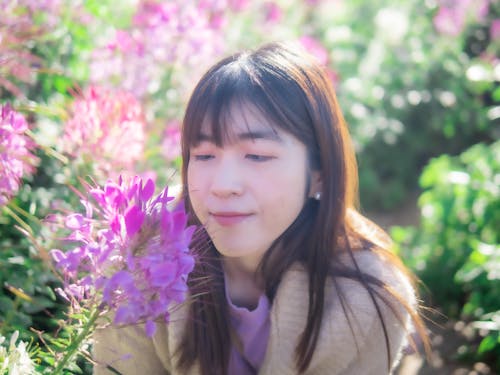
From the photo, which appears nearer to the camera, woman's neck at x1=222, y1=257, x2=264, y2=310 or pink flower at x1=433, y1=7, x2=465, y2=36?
woman's neck at x1=222, y1=257, x2=264, y2=310

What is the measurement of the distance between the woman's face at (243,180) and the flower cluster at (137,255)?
43 cm

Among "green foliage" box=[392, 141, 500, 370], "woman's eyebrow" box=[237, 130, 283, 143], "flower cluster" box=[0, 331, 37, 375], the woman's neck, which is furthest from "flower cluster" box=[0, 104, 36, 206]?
"green foliage" box=[392, 141, 500, 370]

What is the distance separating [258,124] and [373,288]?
520 mm

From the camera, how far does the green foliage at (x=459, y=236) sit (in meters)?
2.60

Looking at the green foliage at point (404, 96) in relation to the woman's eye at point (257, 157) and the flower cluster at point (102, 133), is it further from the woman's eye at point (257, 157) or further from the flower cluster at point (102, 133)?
the woman's eye at point (257, 157)

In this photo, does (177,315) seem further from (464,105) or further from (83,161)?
(464,105)

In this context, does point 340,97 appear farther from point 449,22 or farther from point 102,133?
point 102,133

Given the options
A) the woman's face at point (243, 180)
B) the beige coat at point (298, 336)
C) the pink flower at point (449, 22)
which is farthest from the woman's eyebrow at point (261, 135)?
the pink flower at point (449, 22)

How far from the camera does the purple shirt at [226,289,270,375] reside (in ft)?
5.45

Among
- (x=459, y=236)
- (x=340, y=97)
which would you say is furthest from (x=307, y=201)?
(x=340, y=97)

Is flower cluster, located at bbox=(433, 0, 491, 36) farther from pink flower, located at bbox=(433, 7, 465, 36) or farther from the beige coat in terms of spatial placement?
the beige coat

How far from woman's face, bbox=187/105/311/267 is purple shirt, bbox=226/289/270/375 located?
26 centimetres

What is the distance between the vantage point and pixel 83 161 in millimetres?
1681

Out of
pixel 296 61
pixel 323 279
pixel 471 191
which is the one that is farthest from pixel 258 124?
pixel 471 191
